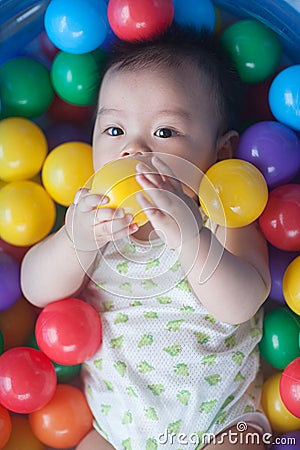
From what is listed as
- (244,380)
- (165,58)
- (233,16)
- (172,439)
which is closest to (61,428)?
(172,439)

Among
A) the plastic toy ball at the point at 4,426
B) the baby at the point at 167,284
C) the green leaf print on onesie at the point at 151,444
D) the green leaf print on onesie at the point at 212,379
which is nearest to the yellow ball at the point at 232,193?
the baby at the point at 167,284

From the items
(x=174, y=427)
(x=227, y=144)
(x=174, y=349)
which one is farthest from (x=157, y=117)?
(x=174, y=427)

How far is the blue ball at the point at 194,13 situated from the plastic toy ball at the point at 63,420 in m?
0.63

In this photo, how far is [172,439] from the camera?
3.29 feet

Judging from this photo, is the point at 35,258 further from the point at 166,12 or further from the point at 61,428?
the point at 166,12

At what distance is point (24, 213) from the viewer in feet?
3.50

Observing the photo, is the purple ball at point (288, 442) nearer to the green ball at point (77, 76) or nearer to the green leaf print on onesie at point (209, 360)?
the green leaf print on onesie at point (209, 360)

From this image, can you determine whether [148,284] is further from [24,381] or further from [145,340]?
[24,381]

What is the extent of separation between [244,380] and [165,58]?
1.65 feet

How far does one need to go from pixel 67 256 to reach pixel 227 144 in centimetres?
31

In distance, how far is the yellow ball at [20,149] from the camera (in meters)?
1.09

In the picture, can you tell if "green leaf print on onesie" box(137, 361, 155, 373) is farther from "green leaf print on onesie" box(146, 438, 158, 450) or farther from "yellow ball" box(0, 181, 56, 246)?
"yellow ball" box(0, 181, 56, 246)

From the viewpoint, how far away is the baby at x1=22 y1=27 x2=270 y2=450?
0.99m

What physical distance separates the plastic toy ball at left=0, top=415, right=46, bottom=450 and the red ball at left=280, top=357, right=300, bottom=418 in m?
0.40
